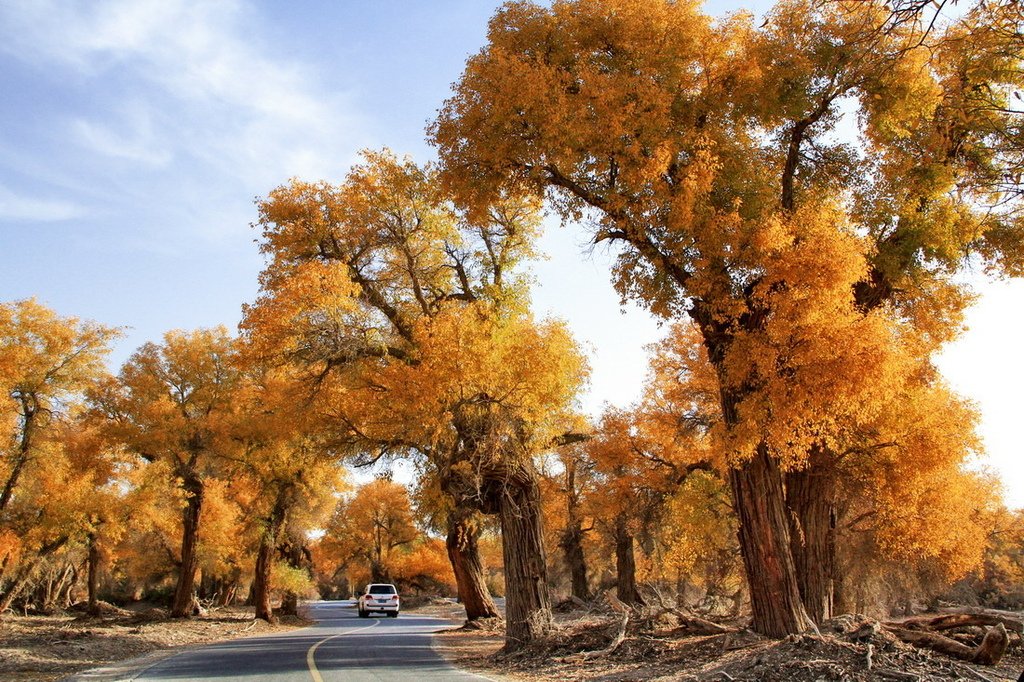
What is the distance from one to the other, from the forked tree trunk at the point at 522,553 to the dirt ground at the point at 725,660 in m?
0.61

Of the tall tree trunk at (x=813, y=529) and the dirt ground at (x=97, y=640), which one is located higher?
the tall tree trunk at (x=813, y=529)

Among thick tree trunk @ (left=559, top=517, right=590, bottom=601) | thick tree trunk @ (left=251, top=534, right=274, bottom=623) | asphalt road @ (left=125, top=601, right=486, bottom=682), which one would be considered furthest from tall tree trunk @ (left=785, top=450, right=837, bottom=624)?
thick tree trunk @ (left=251, top=534, right=274, bottom=623)

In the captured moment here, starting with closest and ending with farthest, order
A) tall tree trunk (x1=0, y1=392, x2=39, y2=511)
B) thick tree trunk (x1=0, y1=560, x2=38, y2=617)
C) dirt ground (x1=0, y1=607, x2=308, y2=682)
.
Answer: dirt ground (x1=0, y1=607, x2=308, y2=682), tall tree trunk (x1=0, y1=392, x2=39, y2=511), thick tree trunk (x1=0, y1=560, x2=38, y2=617)

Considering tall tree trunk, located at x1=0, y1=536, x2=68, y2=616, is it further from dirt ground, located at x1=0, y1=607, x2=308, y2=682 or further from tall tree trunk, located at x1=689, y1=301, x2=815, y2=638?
tall tree trunk, located at x1=689, y1=301, x2=815, y2=638

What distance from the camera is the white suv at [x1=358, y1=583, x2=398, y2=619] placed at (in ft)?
130

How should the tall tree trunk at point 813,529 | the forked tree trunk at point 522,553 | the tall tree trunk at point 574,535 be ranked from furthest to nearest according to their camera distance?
the tall tree trunk at point 574,535, the forked tree trunk at point 522,553, the tall tree trunk at point 813,529

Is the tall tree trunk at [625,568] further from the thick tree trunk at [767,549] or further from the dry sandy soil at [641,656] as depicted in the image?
the thick tree trunk at [767,549]

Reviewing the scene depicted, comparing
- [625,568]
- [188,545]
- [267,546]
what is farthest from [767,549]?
[188,545]

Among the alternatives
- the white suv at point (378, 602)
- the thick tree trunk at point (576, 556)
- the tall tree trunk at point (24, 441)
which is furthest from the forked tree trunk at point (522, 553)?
the white suv at point (378, 602)

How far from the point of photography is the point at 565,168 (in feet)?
40.8

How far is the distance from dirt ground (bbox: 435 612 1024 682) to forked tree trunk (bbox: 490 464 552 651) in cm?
61

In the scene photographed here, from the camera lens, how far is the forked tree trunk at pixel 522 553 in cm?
1530

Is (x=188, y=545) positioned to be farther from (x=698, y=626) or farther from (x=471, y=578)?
(x=698, y=626)

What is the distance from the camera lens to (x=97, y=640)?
18.9m
